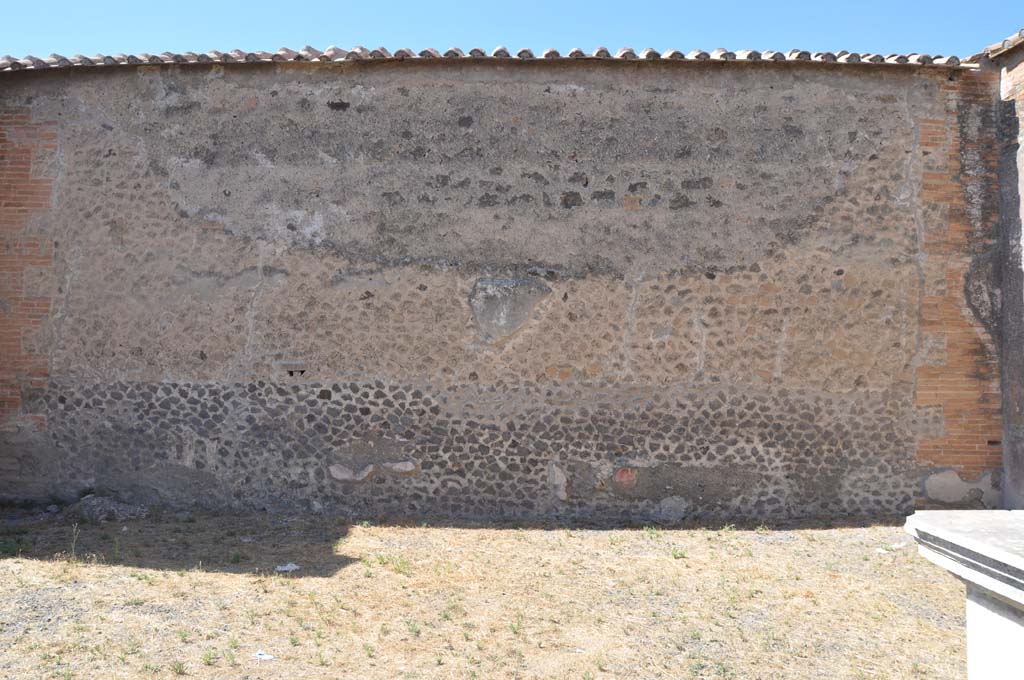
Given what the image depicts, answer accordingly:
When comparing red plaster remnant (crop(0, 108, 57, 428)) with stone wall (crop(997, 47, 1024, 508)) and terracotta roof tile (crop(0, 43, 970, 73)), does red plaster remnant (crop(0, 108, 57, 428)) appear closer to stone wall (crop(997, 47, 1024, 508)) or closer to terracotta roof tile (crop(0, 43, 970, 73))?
terracotta roof tile (crop(0, 43, 970, 73))

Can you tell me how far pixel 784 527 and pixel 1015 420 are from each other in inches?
89.4

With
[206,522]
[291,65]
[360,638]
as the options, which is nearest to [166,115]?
[291,65]

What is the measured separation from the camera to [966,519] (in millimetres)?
2799

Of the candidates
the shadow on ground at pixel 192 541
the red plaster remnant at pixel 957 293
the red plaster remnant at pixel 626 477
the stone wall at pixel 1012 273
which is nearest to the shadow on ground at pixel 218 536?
the shadow on ground at pixel 192 541

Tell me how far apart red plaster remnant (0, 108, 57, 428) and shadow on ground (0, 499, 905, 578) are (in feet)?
4.14

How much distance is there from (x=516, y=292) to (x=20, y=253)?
477 cm

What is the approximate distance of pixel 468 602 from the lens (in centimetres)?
498

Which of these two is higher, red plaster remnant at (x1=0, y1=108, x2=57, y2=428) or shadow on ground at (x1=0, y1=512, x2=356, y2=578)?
red plaster remnant at (x1=0, y1=108, x2=57, y2=428)

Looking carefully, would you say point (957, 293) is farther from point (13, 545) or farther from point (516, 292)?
point (13, 545)

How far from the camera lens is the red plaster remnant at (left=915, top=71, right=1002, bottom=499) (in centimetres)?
718

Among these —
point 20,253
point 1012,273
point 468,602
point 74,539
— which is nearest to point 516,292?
point 468,602

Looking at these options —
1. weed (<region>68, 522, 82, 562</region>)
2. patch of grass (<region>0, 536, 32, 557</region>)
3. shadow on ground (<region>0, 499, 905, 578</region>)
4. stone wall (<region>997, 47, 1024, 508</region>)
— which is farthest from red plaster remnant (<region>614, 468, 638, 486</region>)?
patch of grass (<region>0, 536, 32, 557</region>)

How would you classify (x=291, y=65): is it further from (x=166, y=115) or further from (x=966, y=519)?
(x=966, y=519)

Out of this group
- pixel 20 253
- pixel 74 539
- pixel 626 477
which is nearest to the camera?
pixel 74 539
